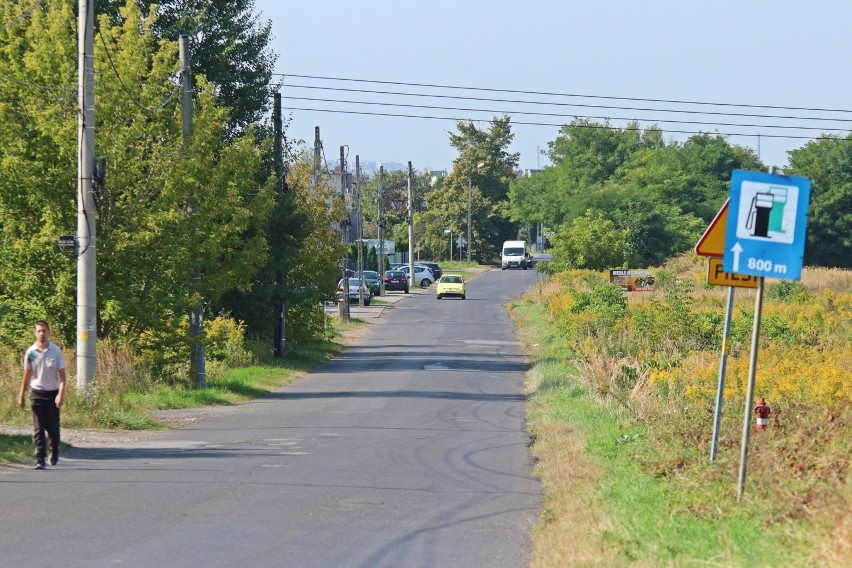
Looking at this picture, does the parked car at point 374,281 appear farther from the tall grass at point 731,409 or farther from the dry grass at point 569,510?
the dry grass at point 569,510

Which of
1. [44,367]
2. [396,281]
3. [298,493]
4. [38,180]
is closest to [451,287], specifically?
[396,281]

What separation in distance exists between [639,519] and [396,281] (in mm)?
73470

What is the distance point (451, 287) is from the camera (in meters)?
74.4

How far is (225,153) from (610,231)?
179 feet

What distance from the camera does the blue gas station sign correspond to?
955 centimetres

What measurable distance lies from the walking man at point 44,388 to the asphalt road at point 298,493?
349 mm

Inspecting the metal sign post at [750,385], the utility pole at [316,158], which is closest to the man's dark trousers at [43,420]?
the metal sign post at [750,385]

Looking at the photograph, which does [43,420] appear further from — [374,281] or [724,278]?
[374,281]

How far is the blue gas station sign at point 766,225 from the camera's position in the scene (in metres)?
9.55

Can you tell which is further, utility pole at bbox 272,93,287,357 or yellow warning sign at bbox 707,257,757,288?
utility pole at bbox 272,93,287,357

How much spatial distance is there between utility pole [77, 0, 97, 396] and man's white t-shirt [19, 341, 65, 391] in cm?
516

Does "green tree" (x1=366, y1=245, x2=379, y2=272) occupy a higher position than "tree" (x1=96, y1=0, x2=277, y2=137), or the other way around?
"tree" (x1=96, y1=0, x2=277, y2=137)

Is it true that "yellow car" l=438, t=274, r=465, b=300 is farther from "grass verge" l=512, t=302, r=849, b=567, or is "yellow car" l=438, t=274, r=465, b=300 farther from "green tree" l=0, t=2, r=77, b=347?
"grass verge" l=512, t=302, r=849, b=567

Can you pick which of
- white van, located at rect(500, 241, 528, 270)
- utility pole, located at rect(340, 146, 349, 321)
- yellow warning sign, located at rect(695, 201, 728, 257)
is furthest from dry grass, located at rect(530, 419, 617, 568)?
white van, located at rect(500, 241, 528, 270)
